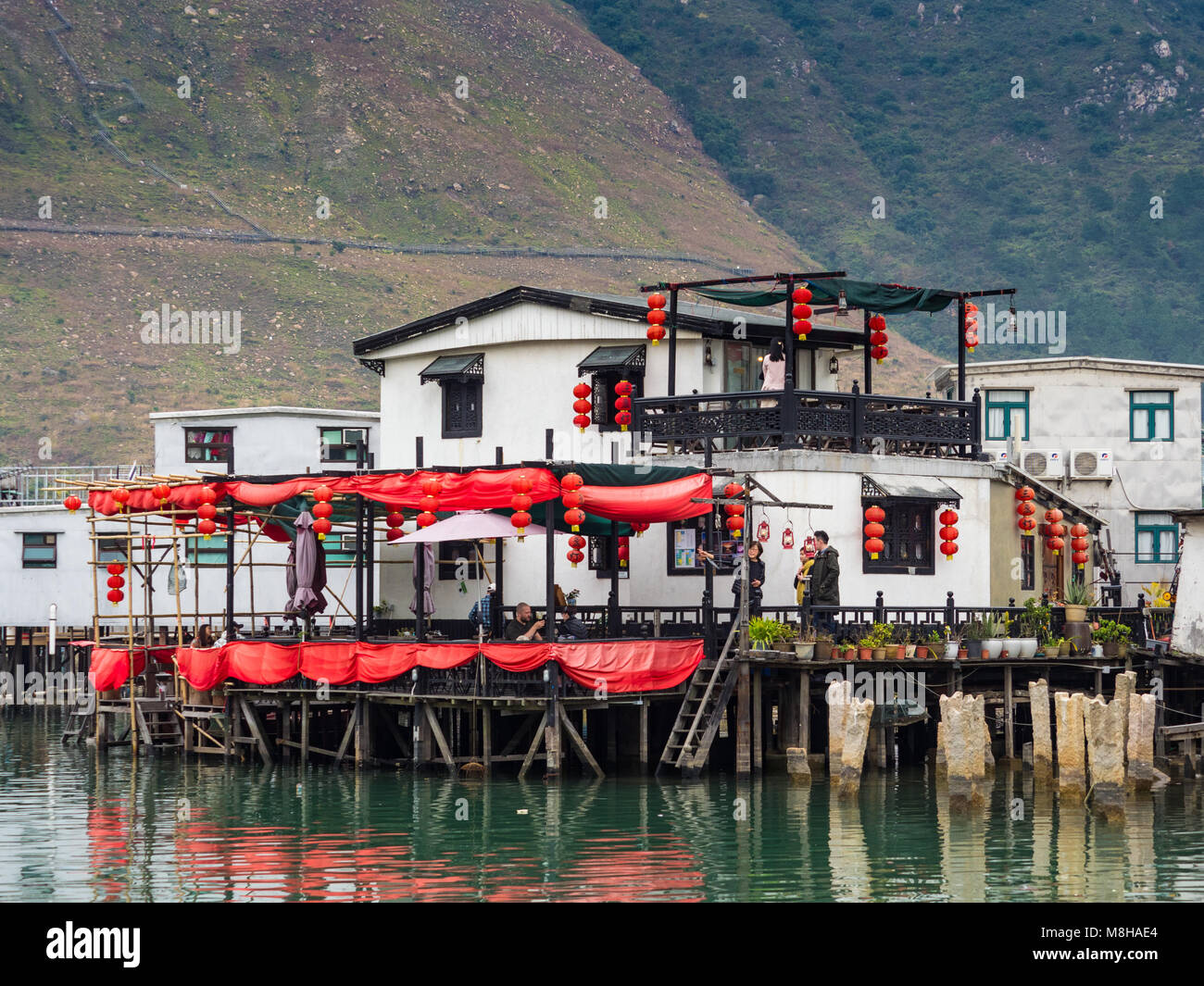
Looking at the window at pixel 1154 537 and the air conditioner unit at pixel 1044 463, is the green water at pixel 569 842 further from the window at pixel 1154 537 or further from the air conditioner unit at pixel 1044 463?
the window at pixel 1154 537

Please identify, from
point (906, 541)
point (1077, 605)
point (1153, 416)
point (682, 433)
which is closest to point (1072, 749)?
point (1077, 605)

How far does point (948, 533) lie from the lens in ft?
126

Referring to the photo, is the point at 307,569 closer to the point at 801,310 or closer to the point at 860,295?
the point at 801,310

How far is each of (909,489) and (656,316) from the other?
260 inches

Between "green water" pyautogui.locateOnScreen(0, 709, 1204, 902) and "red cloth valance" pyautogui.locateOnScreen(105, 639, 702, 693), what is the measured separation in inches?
76.8

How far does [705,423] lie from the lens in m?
38.5

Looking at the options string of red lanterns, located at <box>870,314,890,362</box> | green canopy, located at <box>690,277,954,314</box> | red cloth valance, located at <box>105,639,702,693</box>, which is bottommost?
red cloth valance, located at <box>105,639,702,693</box>

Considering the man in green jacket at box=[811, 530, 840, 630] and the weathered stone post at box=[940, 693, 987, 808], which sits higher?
the man in green jacket at box=[811, 530, 840, 630]

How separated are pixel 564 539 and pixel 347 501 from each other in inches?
202

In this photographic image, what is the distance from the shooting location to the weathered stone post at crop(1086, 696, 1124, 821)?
101 ft

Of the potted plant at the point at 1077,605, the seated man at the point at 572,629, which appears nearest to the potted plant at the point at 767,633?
the seated man at the point at 572,629

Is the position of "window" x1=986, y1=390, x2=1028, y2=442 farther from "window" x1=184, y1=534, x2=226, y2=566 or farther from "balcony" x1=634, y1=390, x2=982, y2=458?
"window" x1=184, y1=534, x2=226, y2=566

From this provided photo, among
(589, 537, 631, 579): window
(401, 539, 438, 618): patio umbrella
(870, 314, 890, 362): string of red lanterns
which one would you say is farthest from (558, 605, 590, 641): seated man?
(870, 314, 890, 362): string of red lanterns

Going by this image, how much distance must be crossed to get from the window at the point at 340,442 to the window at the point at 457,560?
1278 centimetres
